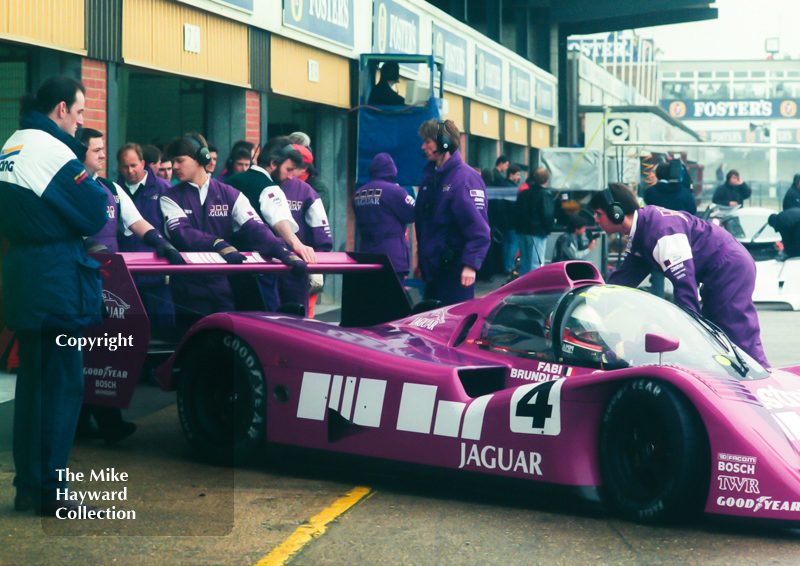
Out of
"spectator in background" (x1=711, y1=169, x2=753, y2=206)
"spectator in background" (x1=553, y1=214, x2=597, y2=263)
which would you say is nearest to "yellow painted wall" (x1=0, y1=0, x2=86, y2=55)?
"spectator in background" (x1=553, y1=214, x2=597, y2=263)

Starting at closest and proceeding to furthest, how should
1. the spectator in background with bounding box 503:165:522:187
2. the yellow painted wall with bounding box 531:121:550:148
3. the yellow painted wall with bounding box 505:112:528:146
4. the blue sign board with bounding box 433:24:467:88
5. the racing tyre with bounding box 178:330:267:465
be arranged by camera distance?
the racing tyre with bounding box 178:330:267:465 < the spectator in background with bounding box 503:165:522:187 < the blue sign board with bounding box 433:24:467:88 < the yellow painted wall with bounding box 505:112:528:146 < the yellow painted wall with bounding box 531:121:550:148

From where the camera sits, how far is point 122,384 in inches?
214

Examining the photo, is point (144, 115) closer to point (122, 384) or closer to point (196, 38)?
point (196, 38)

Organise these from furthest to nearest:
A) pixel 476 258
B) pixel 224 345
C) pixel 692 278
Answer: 1. pixel 476 258
2. pixel 692 278
3. pixel 224 345

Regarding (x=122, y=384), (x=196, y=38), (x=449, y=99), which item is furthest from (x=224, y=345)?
(x=449, y=99)

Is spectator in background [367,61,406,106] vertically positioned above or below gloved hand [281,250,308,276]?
above

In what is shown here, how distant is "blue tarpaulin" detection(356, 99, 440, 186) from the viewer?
12844 mm

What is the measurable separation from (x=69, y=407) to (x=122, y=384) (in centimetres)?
103

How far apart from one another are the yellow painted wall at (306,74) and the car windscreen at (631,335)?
8044mm

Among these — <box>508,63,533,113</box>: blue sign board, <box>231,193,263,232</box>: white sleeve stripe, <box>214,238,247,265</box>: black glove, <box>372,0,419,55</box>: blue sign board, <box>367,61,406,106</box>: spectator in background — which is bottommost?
<box>214,238,247,265</box>: black glove

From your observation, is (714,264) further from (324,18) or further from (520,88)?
(520,88)

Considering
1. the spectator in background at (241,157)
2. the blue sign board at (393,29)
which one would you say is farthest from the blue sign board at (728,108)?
the spectator in background at (241,157)

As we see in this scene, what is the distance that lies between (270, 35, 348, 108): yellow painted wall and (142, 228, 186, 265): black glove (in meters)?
6.63

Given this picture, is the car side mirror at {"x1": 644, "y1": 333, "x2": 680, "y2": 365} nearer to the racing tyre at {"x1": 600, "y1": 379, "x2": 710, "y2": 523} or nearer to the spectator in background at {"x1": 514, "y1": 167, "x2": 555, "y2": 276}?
the racing tyre at {"x1": 600, "y1": 379, "x2": 710, "y2": 523}
